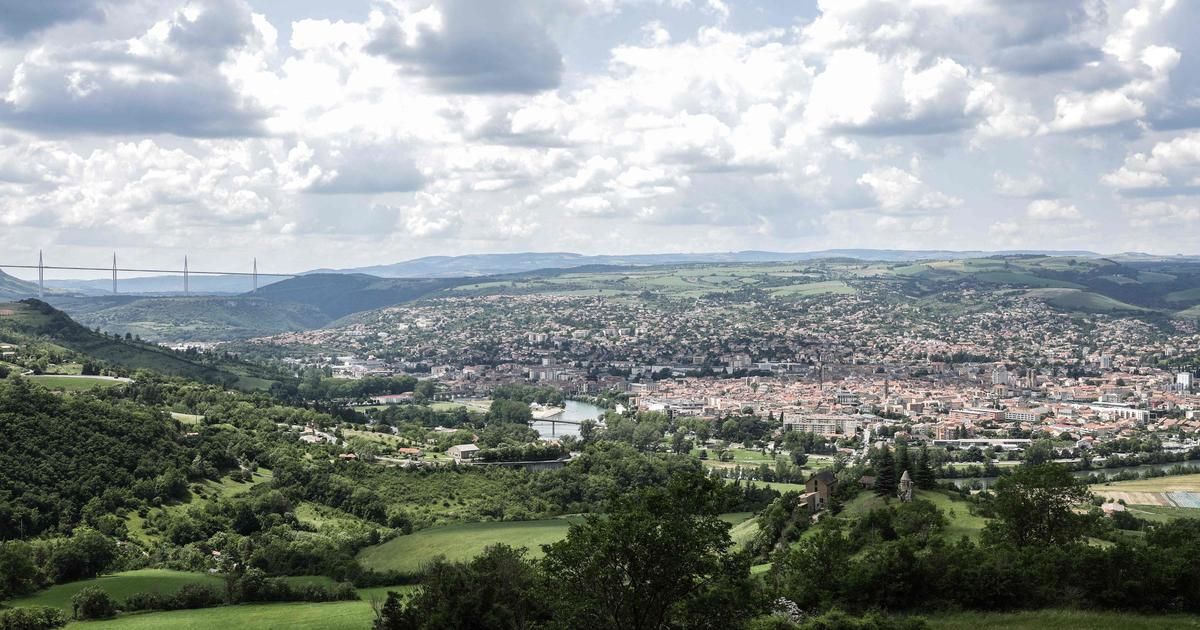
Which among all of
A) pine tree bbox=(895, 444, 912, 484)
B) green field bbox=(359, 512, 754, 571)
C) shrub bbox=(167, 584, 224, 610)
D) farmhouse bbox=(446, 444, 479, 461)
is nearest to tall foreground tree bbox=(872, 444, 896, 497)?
pine tree bbox=(895, 444, 912, 484)

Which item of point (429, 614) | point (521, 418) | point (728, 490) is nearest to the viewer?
point (728, 490)

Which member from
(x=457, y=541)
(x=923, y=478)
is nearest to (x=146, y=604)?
(x=457, y=541)

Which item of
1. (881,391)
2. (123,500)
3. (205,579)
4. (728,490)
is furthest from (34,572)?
(881,391)

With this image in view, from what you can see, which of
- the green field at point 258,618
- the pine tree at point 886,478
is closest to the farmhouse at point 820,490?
the pine tree at point 886,478

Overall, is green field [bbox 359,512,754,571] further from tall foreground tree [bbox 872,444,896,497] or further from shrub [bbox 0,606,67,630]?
shrub [bbox 0,606,67,630]

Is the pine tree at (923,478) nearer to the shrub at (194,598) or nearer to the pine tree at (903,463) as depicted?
the pine tree at (903,463)

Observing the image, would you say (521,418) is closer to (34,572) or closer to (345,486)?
(345,486)
